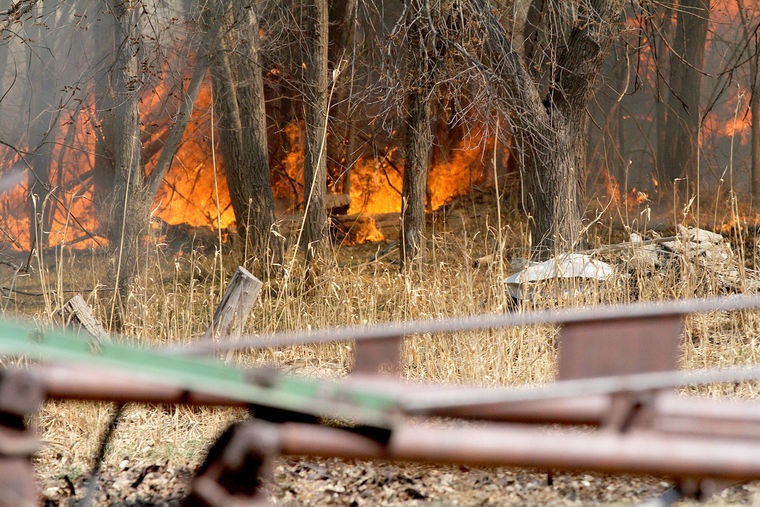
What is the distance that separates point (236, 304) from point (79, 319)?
0.97 m

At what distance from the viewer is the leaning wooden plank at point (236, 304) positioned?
4.75m

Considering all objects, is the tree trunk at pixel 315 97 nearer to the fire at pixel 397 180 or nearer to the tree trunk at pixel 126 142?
the tree trunk at pixel 126 142

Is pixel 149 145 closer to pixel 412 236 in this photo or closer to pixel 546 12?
pixel 412 236

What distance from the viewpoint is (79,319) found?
175 inches

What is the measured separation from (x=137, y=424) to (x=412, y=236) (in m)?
3.53

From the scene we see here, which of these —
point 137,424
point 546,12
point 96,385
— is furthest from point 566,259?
point 96,385

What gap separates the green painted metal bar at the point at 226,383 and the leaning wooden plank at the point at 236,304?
11.8 feet

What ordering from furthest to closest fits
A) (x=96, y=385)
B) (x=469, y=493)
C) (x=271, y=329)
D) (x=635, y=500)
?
1. (x=271, y=329)
2. (x=469, y=493)
3. (x=635, y=500)
4. (x=96, y=385)

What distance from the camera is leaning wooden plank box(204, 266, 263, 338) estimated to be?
4754 millimetres

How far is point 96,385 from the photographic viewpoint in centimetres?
141

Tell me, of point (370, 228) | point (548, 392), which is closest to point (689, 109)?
point (370, 228)

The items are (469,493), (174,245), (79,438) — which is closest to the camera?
(469,493)

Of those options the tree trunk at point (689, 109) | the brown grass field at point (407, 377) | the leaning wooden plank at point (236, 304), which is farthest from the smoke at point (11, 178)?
the tree trunk at point (689, 109)

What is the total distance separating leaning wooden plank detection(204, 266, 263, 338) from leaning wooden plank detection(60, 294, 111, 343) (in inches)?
26.6
